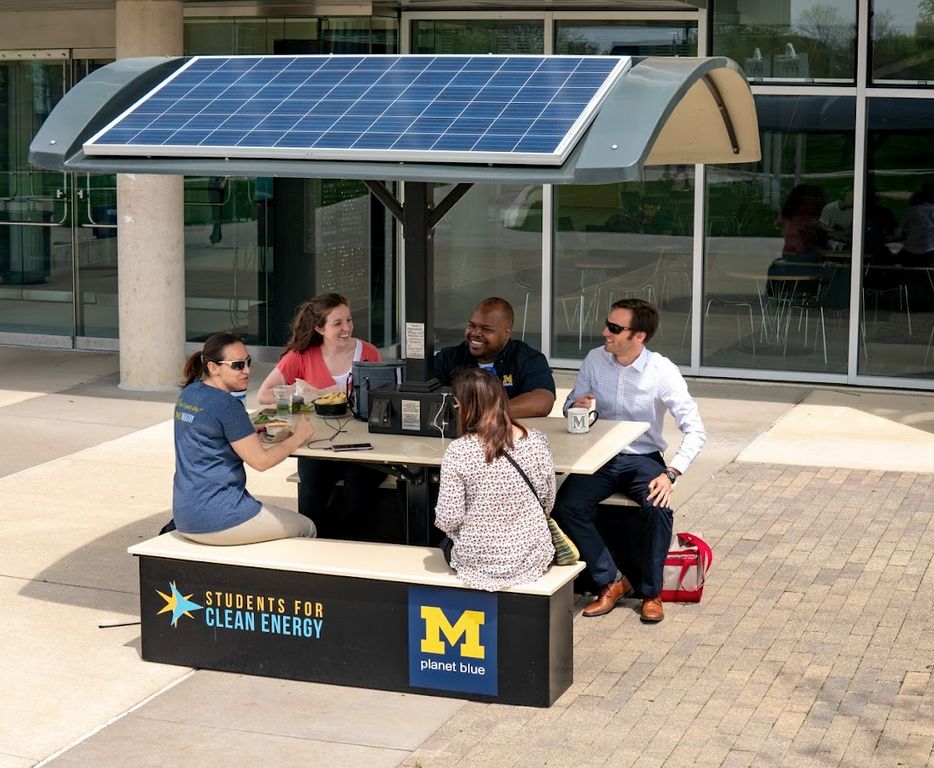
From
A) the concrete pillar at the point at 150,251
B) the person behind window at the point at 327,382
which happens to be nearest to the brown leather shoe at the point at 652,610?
the person behind window at the point at 327,382

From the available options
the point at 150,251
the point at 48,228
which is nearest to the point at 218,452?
the point at 150,251

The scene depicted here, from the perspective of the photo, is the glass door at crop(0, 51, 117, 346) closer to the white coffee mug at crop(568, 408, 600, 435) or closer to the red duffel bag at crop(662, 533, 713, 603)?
the white coffee mug at crop(568, 408, 600, 435)

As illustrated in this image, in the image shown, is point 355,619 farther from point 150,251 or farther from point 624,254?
point 624,254

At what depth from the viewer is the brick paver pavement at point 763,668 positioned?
579cm

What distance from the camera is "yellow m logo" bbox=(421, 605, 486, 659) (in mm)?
6246

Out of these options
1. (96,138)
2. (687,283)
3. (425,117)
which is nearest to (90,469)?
(96,138)

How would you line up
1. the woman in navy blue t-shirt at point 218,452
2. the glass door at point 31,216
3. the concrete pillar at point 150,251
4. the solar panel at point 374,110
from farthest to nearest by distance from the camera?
the glass door at point 31,216 → the concrete pillar at point 150,251 → the woman in navy blue t-shirt at point 218,452 → the solar panel at point 374,110

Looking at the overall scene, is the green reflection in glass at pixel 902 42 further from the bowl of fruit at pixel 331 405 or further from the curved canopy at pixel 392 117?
the bowl of fruit at pixel 331 405

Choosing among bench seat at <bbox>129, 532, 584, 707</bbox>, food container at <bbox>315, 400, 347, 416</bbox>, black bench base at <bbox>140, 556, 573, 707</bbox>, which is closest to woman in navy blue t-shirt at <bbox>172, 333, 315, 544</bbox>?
bench seat at <bbox>129, 532, 584, 707</bbox>

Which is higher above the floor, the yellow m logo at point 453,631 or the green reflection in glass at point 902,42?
the green reflection in glass at point 902,42

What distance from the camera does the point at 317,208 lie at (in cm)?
1433

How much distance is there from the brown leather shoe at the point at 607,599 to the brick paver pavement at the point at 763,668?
0.21 feet

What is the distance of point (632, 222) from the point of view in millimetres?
13789

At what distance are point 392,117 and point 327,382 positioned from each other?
1854mm
